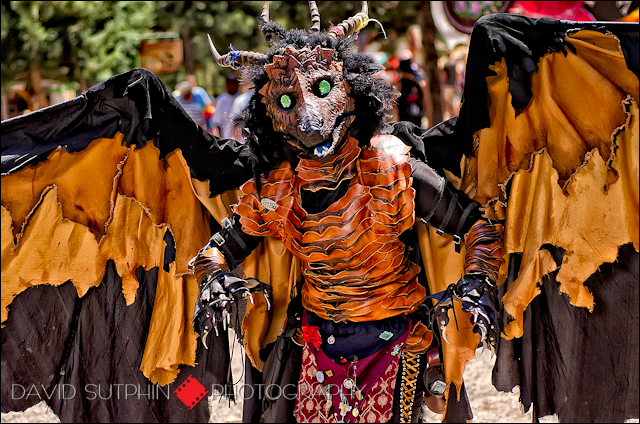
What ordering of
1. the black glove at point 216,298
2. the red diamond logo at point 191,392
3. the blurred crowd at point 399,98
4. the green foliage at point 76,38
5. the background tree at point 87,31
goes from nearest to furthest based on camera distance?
the black glove at point 216,298 → the red diamond logo at point 191,392 → the blurred crowd at point 399,98 → the background tree at point 87,31 → the green foliage at point 76,38

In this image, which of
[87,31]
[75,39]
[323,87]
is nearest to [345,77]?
[323,87]

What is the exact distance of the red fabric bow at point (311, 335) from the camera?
2.46 m

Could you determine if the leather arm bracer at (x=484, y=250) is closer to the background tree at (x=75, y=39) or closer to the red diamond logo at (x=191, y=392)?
the red diamond logo at (x=191, y=392)

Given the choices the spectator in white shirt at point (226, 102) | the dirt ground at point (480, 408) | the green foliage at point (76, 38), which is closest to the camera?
the dirt ground at point (480, 408)

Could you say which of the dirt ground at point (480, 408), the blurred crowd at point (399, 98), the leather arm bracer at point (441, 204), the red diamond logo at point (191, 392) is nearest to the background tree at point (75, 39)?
the blurred crowd at point (399, 98)

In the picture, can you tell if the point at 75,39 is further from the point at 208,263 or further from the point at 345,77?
the point at 345,77

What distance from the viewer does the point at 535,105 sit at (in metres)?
2.30

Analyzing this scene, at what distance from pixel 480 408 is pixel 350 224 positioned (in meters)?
2.20

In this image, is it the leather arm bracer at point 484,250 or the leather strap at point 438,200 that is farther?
the leather strap at point 438,200

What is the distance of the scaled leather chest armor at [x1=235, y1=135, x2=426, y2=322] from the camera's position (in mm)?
2262

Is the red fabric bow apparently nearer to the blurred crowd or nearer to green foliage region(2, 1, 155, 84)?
the blurred crowd

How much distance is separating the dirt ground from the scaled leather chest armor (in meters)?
1.49

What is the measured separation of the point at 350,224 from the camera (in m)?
2.26

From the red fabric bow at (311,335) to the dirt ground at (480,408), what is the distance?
4.76 feet
